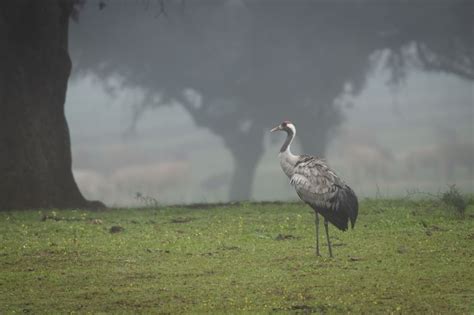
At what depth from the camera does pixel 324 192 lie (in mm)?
17719

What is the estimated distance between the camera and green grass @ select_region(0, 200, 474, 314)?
545 inches

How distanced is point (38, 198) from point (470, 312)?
1895 centimetres

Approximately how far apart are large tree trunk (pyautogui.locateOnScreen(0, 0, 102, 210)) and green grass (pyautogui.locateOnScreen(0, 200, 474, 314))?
147 inches

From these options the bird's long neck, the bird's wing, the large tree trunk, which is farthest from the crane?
the large tree trunk

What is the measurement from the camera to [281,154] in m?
20.5

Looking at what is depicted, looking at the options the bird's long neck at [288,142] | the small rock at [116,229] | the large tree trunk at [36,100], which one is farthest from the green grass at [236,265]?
the large tree trunk at [36,100]

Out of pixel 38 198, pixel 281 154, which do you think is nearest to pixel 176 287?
pixel 281 154

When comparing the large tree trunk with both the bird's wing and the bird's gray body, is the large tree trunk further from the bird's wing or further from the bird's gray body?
the bird's wing

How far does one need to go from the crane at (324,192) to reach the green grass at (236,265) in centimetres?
82

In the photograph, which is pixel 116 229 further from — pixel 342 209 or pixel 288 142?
pixel 342 209

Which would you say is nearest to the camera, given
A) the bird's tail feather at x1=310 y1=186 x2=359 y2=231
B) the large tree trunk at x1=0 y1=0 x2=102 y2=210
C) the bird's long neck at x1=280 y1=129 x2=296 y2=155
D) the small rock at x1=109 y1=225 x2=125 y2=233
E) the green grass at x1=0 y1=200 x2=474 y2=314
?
the green grass at x1=0 y1=200 x2=474 y2=314

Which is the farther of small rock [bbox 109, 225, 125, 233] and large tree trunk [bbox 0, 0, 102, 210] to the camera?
large tree trunk [bbox 0, 0, 102, 210]

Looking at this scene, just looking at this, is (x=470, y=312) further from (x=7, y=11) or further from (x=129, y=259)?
(x=7, y=11)

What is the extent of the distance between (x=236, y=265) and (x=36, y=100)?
15173 mm
